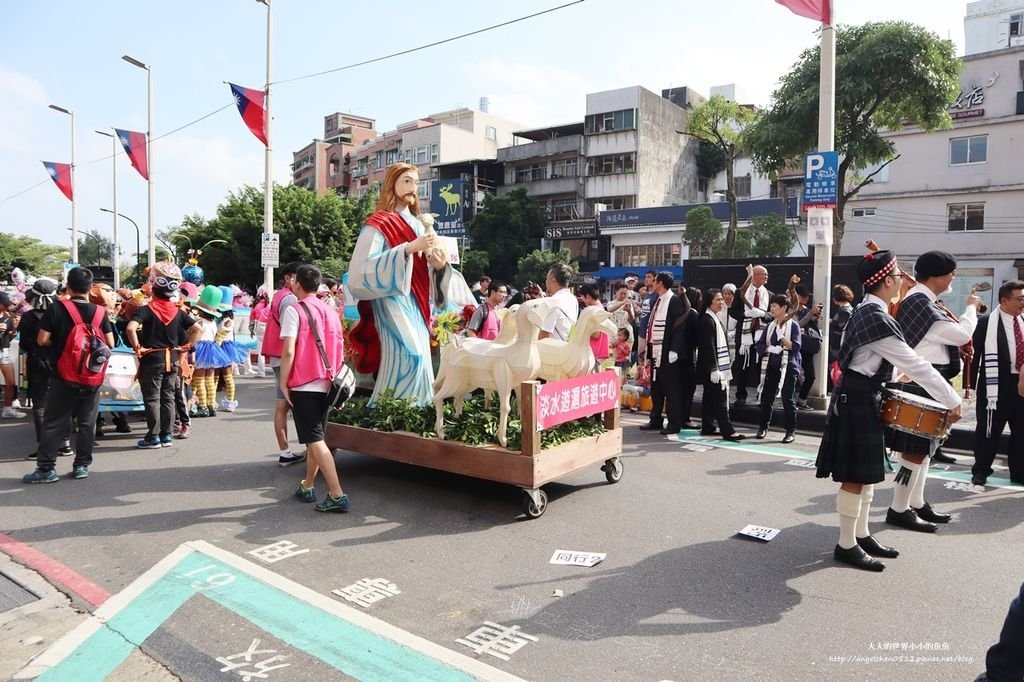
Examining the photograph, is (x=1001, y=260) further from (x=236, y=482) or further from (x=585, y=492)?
(x=236, y=482)

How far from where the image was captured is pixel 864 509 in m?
4.36

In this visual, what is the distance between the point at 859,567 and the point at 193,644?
381cm

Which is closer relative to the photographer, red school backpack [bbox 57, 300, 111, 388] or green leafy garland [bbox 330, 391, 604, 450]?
green leafy garland [bbox 330, 391, 604, 450]

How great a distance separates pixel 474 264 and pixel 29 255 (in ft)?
119

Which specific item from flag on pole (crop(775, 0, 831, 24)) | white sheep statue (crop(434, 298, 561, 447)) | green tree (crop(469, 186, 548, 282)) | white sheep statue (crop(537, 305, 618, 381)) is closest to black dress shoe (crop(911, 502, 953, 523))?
white sheep statue (crop(537, 305, 618, 381))

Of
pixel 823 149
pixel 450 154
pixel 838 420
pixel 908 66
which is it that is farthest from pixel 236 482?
pixel 450 154

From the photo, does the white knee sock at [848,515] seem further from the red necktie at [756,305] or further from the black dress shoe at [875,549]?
the red necktie at [756,305]

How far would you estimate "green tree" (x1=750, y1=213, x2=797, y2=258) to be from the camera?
87.0 feet

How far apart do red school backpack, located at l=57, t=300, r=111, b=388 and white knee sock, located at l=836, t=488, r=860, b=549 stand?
591 centimetres

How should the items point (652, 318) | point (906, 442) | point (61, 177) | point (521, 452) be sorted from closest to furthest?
1. point (906, 442)
2. point (521, 452)
3. point (652, 318)
4. point (61, 177)

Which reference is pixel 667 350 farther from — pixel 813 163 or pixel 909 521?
pixel 909 521

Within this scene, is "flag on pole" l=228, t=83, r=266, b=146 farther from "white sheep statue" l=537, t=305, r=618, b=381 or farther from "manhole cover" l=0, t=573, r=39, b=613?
"manhole cover" l=0, t=573, r=39, b=613

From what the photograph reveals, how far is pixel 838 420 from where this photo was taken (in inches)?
169

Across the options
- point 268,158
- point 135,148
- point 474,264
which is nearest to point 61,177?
point 135,148
